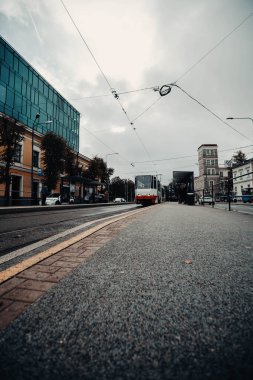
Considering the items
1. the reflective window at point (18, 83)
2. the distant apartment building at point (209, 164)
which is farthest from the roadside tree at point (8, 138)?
the distant apartment building at point (209, 164)

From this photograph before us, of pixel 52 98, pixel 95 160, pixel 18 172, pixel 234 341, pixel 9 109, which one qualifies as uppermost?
pixel 52 98

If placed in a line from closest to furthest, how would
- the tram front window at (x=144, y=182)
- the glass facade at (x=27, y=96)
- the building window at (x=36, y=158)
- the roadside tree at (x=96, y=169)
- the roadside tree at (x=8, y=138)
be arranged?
1. the roadside tree at (x=8, y=138)
2. the tram front window at (x=144, y=182)
3. the glass facade at (x=27, y=96)
4. the building window at (x=36, y=158)
5. the roadside tree at (x=96, y=169)

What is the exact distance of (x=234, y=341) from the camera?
2.89 feet

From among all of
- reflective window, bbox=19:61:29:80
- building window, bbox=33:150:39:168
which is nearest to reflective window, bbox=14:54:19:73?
reflective window, bbox=19:61:29:80

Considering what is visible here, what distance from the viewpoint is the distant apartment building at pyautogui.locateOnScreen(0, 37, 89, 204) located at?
23.5 metres

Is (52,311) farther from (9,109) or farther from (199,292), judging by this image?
(9,109)

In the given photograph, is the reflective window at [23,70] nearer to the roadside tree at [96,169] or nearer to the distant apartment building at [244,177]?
the roadside tree at [96,169]

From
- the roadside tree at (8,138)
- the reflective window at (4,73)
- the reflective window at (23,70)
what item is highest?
the reflective window at (23,70)

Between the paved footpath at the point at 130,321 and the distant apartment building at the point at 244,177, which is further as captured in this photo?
the distant apartment building at the point at 244,177

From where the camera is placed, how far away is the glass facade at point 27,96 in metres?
23.5

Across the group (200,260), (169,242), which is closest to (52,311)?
(200,260)

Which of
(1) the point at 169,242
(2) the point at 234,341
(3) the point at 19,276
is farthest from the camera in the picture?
(1) the point at 169,242

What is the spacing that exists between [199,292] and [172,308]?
0.93ft

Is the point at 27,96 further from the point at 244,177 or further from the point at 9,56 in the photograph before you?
the point at 244,177
